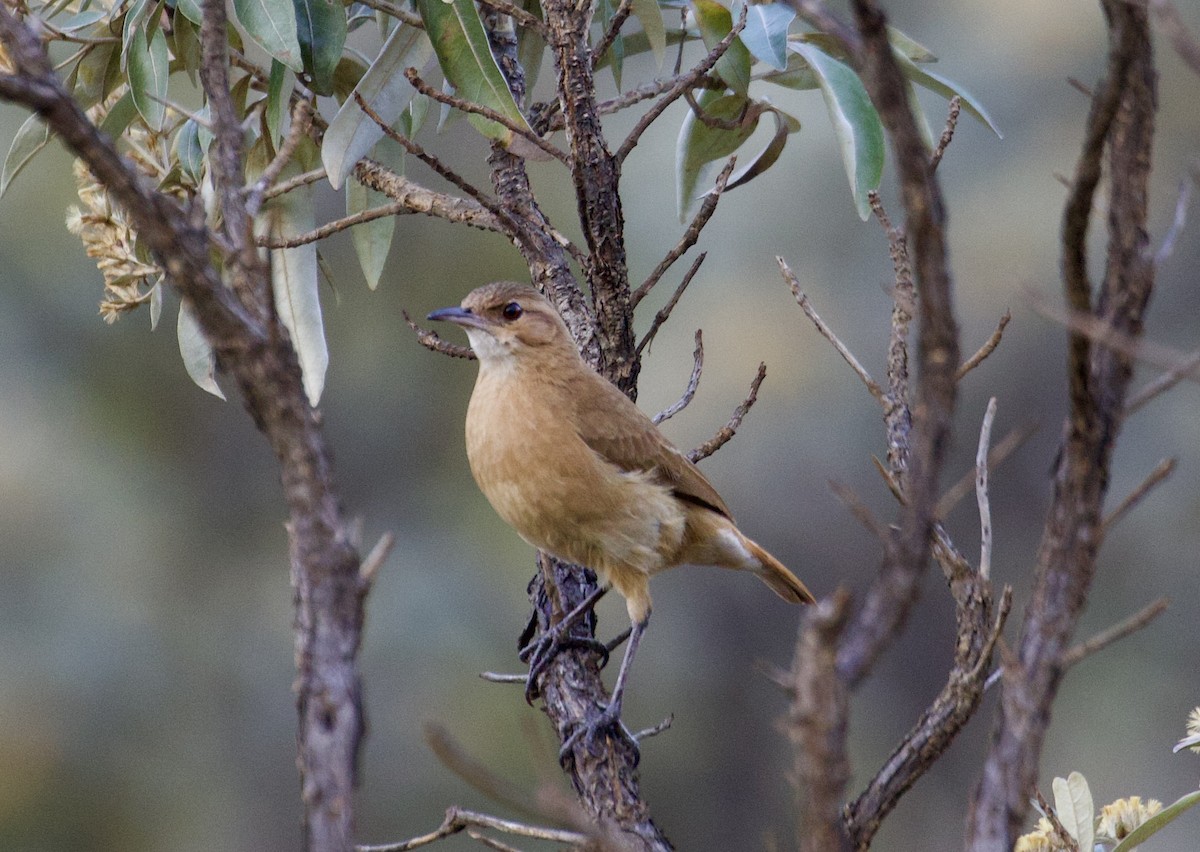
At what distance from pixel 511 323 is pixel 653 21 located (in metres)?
1.00

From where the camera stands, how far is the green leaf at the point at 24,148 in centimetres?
339

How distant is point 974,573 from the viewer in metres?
2.42

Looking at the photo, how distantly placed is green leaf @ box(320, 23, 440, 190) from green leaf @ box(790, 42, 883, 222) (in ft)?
3.40

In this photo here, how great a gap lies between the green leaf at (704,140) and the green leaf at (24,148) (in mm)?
1764

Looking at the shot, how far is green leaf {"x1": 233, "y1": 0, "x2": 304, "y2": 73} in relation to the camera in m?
3.07

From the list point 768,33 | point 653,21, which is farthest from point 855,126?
point 653,21

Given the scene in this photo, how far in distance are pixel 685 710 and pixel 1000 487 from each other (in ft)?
9.99

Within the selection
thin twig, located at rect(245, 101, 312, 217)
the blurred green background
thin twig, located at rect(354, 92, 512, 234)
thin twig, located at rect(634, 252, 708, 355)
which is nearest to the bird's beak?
thin twig, located at rect(634, 252, 708, 355)

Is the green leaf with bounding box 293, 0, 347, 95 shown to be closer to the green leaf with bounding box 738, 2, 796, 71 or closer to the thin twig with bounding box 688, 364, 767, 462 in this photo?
the green leaf with bounding box 738, 2, 796, 71

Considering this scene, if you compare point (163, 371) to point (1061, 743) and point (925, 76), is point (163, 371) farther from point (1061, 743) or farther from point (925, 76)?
point (925, 76)

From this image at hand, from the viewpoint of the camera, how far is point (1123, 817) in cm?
261

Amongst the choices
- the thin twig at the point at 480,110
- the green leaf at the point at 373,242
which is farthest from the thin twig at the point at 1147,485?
the green leaf at the point at 373,242

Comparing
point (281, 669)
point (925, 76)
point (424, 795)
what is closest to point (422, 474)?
point (281, 669)

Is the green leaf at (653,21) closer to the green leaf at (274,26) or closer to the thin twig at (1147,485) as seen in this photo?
the green leaf at (274,26)
